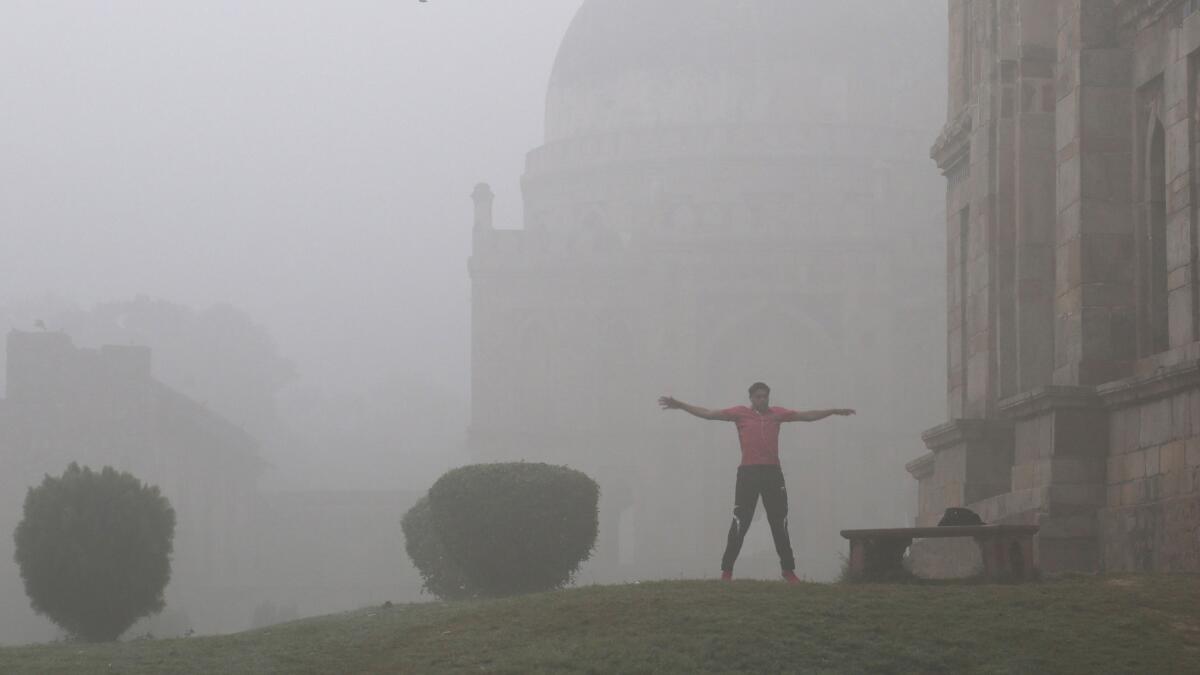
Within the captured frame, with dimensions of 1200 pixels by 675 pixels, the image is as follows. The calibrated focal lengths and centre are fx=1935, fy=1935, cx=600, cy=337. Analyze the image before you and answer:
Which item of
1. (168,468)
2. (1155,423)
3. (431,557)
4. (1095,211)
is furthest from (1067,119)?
(168,468)

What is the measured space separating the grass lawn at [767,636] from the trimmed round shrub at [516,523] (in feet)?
19.1

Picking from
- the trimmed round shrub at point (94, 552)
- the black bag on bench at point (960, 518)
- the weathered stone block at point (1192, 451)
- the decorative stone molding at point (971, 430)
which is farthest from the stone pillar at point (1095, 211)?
the trimmed round shrub at point (94, 552)

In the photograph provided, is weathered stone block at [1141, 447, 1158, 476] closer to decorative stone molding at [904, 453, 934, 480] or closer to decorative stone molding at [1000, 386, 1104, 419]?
decorative stone molding at [1000, 386, 1104, 419]

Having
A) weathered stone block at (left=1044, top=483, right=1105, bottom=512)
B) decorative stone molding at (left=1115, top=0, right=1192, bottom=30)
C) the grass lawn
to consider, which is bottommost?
the grass lawn

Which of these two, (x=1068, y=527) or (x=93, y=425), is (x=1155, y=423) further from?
(x=93, y=425)

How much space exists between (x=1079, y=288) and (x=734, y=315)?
3674cm

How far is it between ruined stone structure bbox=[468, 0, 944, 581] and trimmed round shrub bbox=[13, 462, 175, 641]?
25.4 meters

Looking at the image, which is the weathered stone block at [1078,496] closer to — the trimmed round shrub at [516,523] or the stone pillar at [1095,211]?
the stone pillar at [1095,211]

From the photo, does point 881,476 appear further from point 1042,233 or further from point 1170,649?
point 1170,649

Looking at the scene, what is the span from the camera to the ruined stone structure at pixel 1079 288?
477 inches

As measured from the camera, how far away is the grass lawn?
8.99 metres

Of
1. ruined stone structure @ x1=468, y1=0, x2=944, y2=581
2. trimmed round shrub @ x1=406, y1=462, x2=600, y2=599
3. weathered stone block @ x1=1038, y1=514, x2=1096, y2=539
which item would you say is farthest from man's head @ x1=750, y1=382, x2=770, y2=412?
ruined stone structure @ x1=468, y1=0, x2=944, y2=581

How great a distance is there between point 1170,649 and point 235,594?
36.1 m

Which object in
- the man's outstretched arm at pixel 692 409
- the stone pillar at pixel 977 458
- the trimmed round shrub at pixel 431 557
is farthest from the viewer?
the trimmed round shrub at pixel 431 557
